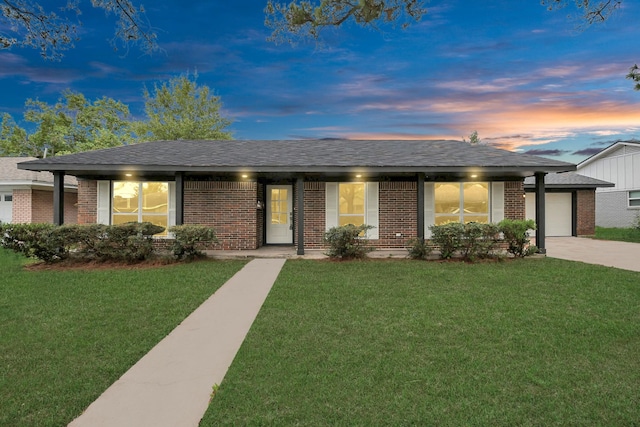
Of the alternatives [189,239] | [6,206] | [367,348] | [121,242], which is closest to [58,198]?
[121,242]

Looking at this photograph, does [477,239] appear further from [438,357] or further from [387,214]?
[438,357]

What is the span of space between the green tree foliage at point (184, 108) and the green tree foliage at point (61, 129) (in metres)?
3.45

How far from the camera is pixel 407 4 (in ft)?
19.3

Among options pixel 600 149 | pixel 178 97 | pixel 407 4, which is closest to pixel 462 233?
pixel 407 4

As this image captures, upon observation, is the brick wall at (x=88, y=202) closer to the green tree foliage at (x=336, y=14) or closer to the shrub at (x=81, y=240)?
the shrub at (x=81, y=240)

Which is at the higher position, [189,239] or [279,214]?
[279,214]

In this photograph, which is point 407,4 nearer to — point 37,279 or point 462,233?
point 462,233

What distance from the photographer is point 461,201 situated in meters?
11.7

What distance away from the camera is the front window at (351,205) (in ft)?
38.3

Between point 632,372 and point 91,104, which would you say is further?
point 91,104

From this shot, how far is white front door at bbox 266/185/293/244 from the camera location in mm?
12555

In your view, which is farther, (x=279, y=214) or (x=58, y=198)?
(x=279, y=214)

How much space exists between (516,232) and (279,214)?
752cm

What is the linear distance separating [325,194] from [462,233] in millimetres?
4443
